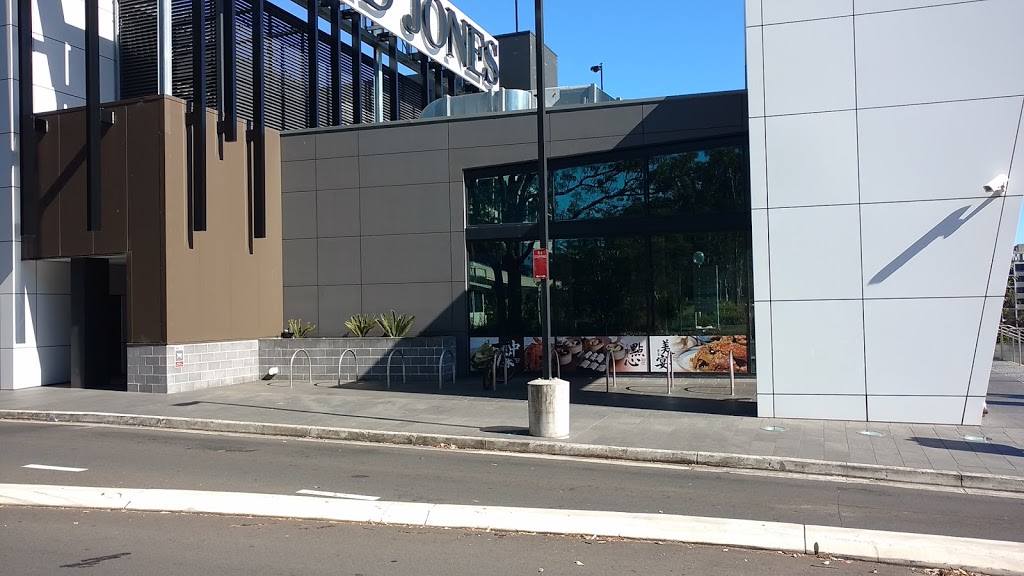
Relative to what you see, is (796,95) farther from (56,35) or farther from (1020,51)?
(56,35)

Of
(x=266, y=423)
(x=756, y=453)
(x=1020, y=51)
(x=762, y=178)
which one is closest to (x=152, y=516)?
(x=266, y=423)

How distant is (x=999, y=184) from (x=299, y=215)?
1604 cm

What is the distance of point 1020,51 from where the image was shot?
1220cm

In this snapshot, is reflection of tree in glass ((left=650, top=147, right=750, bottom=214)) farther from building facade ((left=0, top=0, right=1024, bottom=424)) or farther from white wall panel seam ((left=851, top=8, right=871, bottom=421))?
white wall panel seam ((left=851, top=8, right=871, bottom=421))

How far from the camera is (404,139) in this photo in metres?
20.7

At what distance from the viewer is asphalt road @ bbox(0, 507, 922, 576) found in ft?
19.1

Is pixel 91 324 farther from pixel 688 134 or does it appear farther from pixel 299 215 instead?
pixel 688 134

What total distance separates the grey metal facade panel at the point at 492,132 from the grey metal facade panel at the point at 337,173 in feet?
9.23

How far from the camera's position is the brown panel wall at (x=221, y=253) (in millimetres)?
17500

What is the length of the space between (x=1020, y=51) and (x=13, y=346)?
20692mm

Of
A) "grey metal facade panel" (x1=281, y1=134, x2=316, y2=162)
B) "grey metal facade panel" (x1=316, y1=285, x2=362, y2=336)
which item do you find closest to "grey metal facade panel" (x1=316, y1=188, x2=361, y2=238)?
"grey metal facade panel" (x1=281, y1=134, x2=316, y2=162)

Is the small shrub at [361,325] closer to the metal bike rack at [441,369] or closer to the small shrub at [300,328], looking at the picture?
the small shrub at [300,328]

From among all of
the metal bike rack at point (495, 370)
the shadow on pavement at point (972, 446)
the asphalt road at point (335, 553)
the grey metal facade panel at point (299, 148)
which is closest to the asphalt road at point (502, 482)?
the asphalt road at point (335, 553)

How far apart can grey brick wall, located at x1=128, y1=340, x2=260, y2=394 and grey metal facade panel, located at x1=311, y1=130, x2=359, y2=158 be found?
18.2ft
